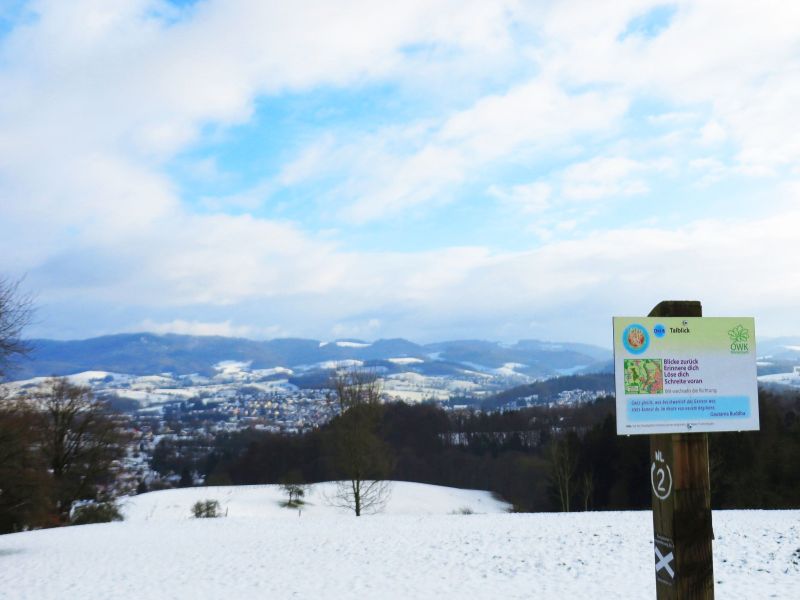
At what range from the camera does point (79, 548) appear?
62.3 ft

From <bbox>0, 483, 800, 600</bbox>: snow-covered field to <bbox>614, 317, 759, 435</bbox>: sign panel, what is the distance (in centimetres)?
648

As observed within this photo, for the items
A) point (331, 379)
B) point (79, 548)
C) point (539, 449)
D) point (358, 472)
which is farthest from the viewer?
point (539, 449)

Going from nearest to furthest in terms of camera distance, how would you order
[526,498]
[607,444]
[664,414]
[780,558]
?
[664,414]
[780,558]
[607,444]
[526,498]

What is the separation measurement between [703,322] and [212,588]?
11.1 metres

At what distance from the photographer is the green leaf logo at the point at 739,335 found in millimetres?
4688

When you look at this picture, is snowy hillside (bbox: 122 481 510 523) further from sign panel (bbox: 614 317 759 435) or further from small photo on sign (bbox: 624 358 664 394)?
small photo on sign (bbox: 624 358 664 394)

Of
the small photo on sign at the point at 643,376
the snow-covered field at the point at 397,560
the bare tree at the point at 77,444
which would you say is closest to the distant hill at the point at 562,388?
the bare tree at the point at 77,444

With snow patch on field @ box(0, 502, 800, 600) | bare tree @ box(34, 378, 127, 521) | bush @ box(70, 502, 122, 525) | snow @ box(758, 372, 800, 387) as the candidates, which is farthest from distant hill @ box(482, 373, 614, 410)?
snow patch on field @ box(0, 502, 800, 600)

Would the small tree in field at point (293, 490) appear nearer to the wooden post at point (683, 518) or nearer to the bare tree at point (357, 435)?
→ the bare tree at point (357, 435)

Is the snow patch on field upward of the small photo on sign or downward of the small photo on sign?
→ downward

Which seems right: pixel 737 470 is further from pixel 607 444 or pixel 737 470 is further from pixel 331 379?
pixel 331 379

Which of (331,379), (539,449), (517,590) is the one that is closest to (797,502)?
(331,379)

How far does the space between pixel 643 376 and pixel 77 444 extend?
39088 millimetres

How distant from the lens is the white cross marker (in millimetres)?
4504
